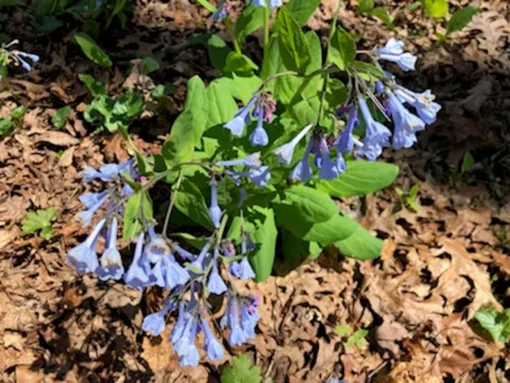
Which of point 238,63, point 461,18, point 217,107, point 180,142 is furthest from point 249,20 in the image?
point 461,18

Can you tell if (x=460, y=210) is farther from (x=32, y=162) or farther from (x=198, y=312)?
(x=32, y=162)

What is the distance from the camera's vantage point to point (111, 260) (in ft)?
6.36

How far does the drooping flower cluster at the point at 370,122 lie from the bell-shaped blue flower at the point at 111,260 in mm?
569

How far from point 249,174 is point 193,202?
14.7 inches

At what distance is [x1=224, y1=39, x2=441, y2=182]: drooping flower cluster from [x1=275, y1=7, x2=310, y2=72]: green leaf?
0.68 ft

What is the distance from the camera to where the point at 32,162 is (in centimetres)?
348

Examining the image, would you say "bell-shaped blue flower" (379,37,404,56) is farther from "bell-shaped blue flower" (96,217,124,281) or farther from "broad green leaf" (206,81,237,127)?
"bell-shaped blue flower" (96,217,124,281)

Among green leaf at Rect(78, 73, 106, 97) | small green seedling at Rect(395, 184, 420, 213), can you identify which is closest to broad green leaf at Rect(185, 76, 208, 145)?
green leaf at Rect(78, 73, 106, 97)

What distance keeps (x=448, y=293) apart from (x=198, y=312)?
1592 mm

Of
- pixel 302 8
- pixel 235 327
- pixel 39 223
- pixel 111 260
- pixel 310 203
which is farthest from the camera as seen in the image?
pixel 39 223

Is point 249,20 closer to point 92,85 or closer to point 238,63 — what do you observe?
point 238,63

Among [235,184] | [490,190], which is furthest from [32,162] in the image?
[490,190]

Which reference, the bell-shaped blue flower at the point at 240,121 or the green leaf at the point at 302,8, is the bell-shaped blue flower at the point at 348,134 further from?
the green leaf at the point at 302,8

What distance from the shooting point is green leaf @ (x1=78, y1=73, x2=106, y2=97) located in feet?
11.9
